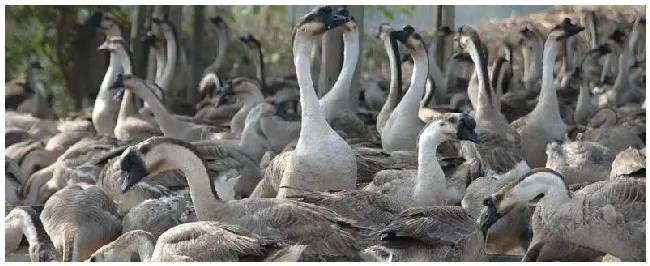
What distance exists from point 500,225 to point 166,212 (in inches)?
92.4

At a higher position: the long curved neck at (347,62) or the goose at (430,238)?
the long curved neck at (347,62)

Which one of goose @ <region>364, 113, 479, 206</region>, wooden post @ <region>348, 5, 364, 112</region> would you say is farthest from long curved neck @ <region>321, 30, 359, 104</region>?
goose @ <region>364, 113, 479, 206</region>

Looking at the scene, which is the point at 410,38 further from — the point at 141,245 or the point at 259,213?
the point at 141,245

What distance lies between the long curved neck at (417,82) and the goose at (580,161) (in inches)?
62.3

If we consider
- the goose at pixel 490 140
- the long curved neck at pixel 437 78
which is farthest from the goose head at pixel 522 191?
the long curved neck at pixel 437 78

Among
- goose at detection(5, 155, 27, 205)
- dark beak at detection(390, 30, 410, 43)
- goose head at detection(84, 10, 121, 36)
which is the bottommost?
goose at detection(5, 155, 27, 205)

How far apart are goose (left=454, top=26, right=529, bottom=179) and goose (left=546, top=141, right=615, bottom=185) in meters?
0.32

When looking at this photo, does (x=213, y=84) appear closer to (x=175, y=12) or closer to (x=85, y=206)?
(x=175, y=12)

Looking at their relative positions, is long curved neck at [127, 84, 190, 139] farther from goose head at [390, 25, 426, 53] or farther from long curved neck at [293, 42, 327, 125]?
long curved neck at [293, 42, 327, 125]

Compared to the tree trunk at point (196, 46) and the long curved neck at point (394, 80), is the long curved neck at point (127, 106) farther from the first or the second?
the tree trunk at point (196, 46)

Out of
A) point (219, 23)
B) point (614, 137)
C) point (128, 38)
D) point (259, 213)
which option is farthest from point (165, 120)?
point (128, 38)

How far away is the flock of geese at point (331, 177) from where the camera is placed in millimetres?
8000

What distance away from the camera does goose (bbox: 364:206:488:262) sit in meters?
7.93
